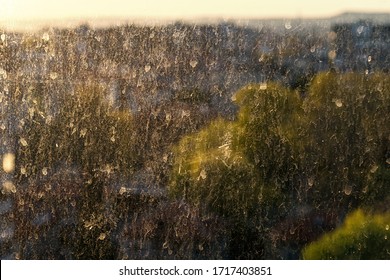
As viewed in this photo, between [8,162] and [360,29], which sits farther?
[8,162]

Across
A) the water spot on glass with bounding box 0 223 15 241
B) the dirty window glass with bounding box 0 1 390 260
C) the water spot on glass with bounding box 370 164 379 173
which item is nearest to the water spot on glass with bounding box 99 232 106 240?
the dirty window glass with bounding box 0 1 390 260

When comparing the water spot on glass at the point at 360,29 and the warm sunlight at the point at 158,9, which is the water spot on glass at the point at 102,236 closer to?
the warm sunlight at the point at 158,9

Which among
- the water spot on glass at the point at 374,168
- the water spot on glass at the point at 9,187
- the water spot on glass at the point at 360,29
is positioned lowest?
the water spot on glass at the point at 9,187

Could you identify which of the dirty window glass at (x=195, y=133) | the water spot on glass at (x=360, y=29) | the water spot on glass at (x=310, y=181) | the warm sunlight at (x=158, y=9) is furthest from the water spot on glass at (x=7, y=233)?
the water spot on glass at (x=360, y=29)

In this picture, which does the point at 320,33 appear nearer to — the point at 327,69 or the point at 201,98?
the point at 327,69

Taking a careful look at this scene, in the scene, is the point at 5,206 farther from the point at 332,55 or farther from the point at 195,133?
the point at 332,55

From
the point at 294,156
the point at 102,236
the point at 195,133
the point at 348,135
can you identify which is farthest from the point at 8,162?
the point at 348,135
